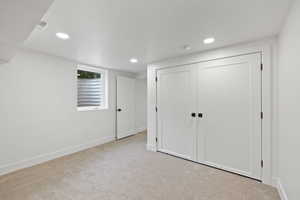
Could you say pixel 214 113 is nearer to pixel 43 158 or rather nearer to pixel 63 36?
pixel 63 36

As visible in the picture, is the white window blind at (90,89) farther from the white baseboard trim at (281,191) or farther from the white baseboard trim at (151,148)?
the white baseboard trim at (281,191)

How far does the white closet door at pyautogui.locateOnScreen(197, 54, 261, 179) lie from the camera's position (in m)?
2.13

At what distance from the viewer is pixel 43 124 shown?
276 cm

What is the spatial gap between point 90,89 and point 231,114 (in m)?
3.41

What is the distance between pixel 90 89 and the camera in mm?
3908

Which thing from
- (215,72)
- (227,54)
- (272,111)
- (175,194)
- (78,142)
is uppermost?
(227,54)

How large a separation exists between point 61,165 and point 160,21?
2.91 meters

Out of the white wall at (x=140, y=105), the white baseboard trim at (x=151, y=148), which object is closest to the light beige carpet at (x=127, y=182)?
the white baseboard trim at (x=151, y=148)

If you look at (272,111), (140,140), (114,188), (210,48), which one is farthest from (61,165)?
(272,111)

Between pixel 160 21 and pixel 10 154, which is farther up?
pixel 160 21

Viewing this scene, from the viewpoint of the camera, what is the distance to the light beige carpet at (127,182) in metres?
1.80

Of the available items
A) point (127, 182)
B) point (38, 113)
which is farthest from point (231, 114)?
point (38, 113)

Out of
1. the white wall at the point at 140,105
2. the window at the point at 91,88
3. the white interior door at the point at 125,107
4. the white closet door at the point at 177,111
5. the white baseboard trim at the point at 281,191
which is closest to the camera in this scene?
the white baseboard trim at the point at 281,191

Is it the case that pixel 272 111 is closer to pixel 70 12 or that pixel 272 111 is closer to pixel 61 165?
pixel 70 12
